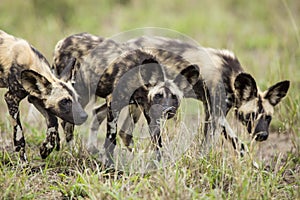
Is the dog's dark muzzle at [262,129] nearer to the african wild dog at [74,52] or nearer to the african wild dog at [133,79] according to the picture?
the african wild dog at [133,79]

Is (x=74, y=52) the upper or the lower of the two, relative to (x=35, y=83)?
upper

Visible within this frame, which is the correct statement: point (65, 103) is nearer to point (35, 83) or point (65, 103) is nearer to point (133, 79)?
point (35, 83)

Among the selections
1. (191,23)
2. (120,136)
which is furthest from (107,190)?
(191,23)

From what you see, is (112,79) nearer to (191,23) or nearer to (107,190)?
(107,190)

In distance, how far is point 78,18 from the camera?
1105 centimetres

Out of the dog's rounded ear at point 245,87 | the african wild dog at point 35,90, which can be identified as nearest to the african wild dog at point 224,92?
the dog's rounded ear at point 245,87

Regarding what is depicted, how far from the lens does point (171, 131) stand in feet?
16.7

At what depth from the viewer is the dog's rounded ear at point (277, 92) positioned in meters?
5.68

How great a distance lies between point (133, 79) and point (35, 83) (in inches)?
35.1

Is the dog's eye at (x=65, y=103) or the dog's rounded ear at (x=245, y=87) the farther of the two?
the dog's rounded ear at (x=245, y=87)

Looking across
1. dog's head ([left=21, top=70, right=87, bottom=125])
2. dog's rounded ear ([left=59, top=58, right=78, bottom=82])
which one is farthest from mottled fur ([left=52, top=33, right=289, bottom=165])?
dog's head ([left=21, top=70, right=87, bottom=125])

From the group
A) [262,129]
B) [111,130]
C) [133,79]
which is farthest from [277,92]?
[111,130]

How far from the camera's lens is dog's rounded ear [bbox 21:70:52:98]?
4961 mm

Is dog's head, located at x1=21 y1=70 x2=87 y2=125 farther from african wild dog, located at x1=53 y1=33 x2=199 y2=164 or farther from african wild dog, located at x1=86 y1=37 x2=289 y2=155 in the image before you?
african wild dog, located at x1=86 y1=37 x2=289 y2=155
